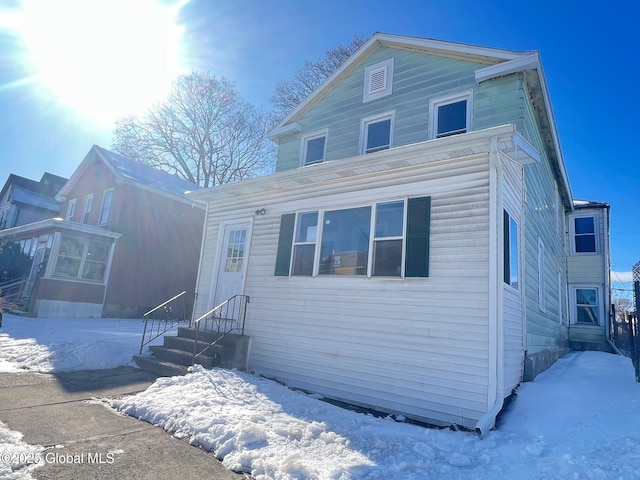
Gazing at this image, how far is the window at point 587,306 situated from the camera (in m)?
14.7

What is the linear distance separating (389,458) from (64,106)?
52.9 ft

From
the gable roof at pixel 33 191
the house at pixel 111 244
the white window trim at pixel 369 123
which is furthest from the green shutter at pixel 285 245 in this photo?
the gable roof at pixel 33 191

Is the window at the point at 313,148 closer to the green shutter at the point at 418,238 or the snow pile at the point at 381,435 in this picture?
the green shutter at the point at 418,238

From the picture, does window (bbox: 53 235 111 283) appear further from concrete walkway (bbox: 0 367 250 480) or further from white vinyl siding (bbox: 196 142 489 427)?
white vinyl siding (bbox: 196 142 489 427)

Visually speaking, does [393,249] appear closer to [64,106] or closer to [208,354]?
[208,354]

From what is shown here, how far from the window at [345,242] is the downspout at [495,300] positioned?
78.9 inches

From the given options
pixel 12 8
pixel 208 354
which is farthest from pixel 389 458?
pixel 12 8

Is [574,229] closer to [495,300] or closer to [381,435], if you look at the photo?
[495,300]

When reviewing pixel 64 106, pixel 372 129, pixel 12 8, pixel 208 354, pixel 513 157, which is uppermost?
pixel 64 106

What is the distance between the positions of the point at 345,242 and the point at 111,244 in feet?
41.4

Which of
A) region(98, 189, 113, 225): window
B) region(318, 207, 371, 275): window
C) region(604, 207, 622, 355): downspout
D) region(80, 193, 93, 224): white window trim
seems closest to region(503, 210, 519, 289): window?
region(318, 207, 371, 275): window

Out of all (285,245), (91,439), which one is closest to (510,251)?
(285,245)

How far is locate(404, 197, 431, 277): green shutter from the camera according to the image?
5.64m

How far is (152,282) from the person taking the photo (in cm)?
1638
